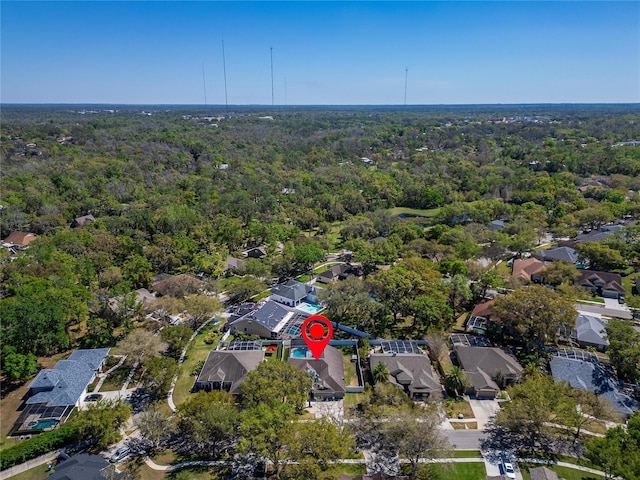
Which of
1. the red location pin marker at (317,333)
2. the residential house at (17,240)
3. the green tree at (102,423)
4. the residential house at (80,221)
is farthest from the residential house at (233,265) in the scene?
the residential house at (17,240)

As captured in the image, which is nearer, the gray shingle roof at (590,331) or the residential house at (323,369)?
the residential house at (323,369)

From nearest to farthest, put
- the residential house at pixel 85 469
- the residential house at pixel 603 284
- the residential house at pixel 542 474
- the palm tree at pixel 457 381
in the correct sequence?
the residential house at pixel 85 469 → the residential house at pixel 542 474 → the palm tree at pixel 457 381 → the residential house at pixel 603 284

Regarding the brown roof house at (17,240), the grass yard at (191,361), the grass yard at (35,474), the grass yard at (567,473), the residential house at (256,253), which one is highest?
the brown roof house at (17,240)

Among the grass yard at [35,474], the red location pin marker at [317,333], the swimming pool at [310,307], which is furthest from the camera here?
the swimming pool at [310,307]

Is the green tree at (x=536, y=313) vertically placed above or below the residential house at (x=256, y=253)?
above

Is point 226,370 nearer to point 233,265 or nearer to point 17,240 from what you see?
point 233,265

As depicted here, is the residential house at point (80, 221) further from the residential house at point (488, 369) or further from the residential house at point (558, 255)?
the residential house at point (558, 255)
